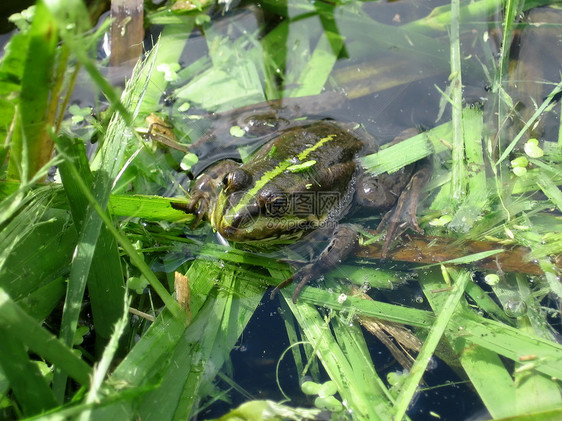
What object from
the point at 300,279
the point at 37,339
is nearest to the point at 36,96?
the point at 37,339

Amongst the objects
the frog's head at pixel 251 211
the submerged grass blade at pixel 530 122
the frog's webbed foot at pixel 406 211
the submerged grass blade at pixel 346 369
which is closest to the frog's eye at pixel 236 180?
the frog's head at pixel 251 211

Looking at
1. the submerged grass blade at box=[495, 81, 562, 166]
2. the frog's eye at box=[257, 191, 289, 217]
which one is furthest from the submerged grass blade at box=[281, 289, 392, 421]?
the submerged grass blade at box=[495, 81, 562, 166]

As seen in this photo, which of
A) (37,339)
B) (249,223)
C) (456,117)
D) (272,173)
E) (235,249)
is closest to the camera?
(37,339)

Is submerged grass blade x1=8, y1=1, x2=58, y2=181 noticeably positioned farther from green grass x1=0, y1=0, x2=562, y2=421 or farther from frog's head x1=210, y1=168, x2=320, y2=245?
frog's head x1=210, y1=168, x2=320, y2=245

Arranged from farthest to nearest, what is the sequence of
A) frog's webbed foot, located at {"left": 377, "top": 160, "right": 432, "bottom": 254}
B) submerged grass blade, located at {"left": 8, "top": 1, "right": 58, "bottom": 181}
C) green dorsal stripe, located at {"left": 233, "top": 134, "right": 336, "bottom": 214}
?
frog's webbed foot, located at {"left": 377, "top": 160, "right": 432, "bottom": 254}, green dorsal stripe, located at {"left": 233, "top": 134, "right": 336, "bottom": 214}, submerged grass blade, located at {"left": 8, "top": 1, "right": 58, "bottom": 181}

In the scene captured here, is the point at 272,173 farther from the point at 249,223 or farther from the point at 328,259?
the point at 328,259

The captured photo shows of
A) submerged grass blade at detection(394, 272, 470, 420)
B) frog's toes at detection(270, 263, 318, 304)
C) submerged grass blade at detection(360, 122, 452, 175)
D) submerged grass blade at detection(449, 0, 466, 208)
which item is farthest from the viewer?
submerged grass blade at detection(360, 122, 452, 175)

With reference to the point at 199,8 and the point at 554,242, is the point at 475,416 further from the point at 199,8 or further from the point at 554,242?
the point at 199,8

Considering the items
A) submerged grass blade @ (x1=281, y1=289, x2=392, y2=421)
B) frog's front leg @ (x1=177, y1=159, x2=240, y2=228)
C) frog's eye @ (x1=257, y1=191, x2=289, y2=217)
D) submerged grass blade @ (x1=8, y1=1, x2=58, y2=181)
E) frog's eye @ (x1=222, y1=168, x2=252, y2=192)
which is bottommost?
submerged grass blade @ (x1=281, y1=289, x2=392, y2=421)

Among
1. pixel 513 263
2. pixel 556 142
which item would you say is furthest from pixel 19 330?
pixel 556 142
